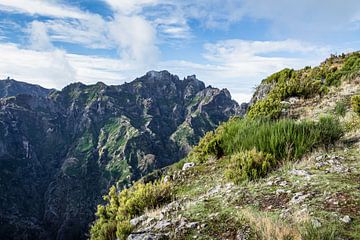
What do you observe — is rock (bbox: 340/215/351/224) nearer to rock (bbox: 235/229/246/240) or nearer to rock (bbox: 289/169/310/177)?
rock (bbox: 235/229/246/240)

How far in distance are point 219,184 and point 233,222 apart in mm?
2813

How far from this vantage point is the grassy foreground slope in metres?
5.52

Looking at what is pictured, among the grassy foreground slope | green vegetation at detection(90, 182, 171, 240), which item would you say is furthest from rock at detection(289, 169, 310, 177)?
green vegetation at detection(90, 182, 171, 240)

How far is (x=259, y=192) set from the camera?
23.9ft

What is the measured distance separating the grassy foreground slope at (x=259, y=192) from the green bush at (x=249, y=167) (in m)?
0.02

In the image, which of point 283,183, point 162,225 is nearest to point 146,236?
point 162,225

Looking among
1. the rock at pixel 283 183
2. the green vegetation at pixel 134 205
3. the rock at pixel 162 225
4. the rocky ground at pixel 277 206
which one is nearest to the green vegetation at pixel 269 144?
the rocky ground at pixel 277 206

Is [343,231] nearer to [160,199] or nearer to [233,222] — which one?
[233,222]

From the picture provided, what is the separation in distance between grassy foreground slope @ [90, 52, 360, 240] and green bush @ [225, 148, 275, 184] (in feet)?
0.08

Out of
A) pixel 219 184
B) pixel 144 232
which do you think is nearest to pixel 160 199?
pixel 219 184

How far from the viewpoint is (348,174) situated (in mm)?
7289

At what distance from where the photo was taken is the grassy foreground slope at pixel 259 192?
552cm

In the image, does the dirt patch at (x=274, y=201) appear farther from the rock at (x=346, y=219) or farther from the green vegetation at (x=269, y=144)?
the green vegetation at (x=269, y=144)

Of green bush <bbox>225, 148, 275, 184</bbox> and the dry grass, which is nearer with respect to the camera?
the dry grass
